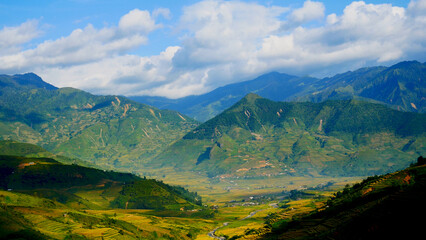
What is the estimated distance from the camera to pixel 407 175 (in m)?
100

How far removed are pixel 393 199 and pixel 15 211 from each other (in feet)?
551

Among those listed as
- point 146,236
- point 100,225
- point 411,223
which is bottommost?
point 146,236

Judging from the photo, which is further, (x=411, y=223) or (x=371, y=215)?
(x=371, y=215)

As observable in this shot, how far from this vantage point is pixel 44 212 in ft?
592

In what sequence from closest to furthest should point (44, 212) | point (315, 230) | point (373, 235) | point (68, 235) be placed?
point (373, 235) < point (315, 230) < point (68, 235) < point (44, 212)

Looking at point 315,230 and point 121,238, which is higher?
point 315,230

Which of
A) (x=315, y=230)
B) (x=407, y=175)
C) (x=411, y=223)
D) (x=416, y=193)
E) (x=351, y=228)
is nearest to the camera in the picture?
(x=411, y=223)

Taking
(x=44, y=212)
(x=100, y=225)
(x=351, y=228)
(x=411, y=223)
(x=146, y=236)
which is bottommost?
(x=146, y=236)

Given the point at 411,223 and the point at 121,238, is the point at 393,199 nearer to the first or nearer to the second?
the point at 411,223

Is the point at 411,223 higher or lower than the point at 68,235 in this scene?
higher

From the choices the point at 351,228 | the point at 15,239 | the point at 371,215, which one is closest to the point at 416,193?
the point at 371,215

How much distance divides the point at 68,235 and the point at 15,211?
1250 inches

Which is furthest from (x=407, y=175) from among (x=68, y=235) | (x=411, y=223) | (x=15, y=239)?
(x=68, y=235)

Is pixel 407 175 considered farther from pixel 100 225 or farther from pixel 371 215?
pixel 100 225
